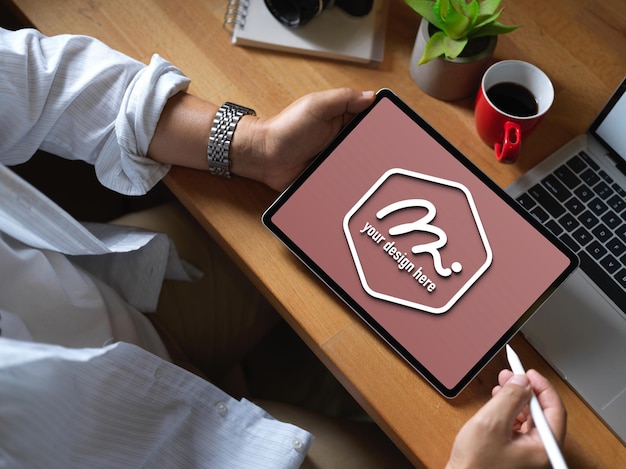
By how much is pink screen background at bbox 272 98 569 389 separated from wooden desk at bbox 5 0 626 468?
35 mm

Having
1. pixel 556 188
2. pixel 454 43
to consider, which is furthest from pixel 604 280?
pixel 454 43

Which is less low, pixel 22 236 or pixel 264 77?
pixel 264 77

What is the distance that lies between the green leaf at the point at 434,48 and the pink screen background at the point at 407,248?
68mm

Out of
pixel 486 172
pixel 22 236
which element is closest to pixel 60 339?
pixel 22 236

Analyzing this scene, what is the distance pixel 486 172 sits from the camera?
31.0 inches

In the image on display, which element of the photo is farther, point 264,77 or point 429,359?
point 264,77

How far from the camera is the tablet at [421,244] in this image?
700 mm

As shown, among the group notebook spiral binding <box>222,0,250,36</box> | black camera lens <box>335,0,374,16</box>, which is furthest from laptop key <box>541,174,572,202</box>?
notebook spiral binding <box>222,0,250,36</box>

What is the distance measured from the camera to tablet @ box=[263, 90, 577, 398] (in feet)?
2.30

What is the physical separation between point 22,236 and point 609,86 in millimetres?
746

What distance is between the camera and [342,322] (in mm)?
725

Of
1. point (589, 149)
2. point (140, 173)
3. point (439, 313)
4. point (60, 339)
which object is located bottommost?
point (60, 339)

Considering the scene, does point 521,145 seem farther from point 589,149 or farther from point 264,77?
point 264,77

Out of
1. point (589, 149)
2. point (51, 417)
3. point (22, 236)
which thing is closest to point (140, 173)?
point (22, 236)
